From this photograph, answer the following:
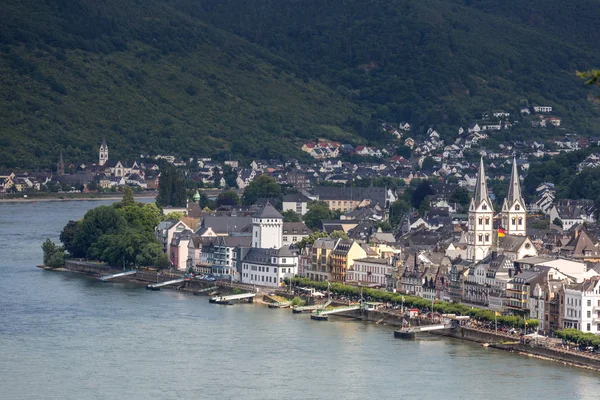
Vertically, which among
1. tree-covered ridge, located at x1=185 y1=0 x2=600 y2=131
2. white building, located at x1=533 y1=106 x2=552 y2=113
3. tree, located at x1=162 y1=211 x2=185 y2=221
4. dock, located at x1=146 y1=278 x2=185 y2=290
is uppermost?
tree-covered ridge, located at x1=185 y1=0 x2=600 y2=131

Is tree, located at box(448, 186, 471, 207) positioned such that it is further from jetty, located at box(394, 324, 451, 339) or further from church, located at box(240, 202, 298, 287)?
jetty, located at box(394, 324, 451, 339)

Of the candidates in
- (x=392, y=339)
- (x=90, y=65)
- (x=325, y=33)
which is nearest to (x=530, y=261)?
(x=392, y=339)

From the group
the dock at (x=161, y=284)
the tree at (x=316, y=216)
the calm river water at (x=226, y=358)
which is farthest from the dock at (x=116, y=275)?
the tree at (x=316, y=216)

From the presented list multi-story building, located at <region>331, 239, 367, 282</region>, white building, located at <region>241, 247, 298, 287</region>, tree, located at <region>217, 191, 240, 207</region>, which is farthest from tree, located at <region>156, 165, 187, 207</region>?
multi-story building, located at <region>331, 239, 367, 282</region>

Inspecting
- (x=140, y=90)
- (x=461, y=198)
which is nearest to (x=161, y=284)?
(x=461, y=198)

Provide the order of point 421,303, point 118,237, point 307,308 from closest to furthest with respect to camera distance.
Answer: point 421,303 → point 307,308 → point 118,237

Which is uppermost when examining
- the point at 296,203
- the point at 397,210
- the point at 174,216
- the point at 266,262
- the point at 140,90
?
the point at 140,90

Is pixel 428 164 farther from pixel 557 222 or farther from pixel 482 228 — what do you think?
pixel 482 228

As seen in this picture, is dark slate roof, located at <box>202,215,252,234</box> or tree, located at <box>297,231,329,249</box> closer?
tree, located at <box>297,231,329,249</box>
